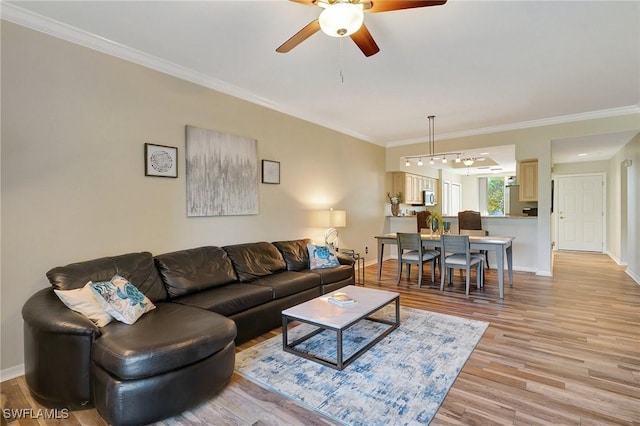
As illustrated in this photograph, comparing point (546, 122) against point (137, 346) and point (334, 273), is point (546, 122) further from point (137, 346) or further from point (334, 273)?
point (137, 346)

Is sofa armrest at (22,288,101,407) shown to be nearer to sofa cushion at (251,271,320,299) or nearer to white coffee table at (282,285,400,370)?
white coffee table at (282,285,400,370)

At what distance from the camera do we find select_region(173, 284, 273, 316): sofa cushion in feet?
8.80

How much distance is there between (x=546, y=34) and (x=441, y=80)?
108 cm

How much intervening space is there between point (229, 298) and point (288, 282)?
0.77 metres

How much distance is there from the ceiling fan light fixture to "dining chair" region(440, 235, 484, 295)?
11.3ft

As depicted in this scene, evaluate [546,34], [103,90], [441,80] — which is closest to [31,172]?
[103,90]

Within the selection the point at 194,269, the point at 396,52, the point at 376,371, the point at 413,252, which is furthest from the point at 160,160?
the point at 413,252

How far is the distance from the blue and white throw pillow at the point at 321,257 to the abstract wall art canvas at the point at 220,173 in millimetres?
931

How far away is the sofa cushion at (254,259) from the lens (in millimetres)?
3518

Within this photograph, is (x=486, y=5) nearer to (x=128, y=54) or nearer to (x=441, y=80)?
(x=441, y=80)

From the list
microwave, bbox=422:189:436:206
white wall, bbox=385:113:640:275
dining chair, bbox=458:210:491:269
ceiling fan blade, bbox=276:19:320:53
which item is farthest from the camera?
microwave, bbox=422:189:436:206

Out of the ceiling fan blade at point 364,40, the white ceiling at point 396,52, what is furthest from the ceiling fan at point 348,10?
the white ceiling at point 396,52

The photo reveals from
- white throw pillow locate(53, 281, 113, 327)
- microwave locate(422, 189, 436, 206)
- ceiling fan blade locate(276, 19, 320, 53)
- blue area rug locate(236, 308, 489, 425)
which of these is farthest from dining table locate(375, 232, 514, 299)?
white throw pillow locate(53, 281, 113, 327)

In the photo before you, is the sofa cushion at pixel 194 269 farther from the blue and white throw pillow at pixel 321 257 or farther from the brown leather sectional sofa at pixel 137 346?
the blue and white throw pillow at pixel 321 257
